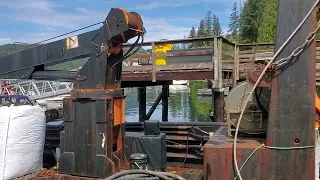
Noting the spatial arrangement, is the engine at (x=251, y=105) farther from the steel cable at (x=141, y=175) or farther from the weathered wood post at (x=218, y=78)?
the weathered wood post at (x=218, y=78)

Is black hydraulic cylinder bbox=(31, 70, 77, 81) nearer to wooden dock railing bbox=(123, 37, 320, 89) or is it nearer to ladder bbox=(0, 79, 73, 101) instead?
wooden dock railing bbox=(123, 37, 320, 89)

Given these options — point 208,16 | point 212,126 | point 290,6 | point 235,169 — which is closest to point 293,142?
point 235,169

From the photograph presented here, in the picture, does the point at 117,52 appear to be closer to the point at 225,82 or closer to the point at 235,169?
the point at 235,169

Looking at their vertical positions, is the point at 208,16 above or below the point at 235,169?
above

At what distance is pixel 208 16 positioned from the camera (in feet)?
405

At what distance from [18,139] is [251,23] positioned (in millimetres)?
69224

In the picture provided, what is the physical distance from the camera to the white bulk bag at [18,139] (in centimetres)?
468

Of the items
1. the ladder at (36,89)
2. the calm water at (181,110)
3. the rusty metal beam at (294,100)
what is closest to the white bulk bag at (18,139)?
the rusty metal beam at (294,100)

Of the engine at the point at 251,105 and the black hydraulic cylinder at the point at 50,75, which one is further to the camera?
the black hydraulic cylinder at the point at 50,75

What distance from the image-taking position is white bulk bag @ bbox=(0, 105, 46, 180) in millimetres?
4676

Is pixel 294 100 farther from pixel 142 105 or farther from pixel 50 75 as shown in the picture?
pixel 142 105

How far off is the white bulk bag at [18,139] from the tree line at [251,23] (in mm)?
3532

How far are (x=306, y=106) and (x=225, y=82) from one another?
7.42 meters

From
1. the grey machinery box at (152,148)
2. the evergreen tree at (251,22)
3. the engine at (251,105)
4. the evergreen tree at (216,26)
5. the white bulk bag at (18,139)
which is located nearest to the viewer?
the engine at (251,105)
